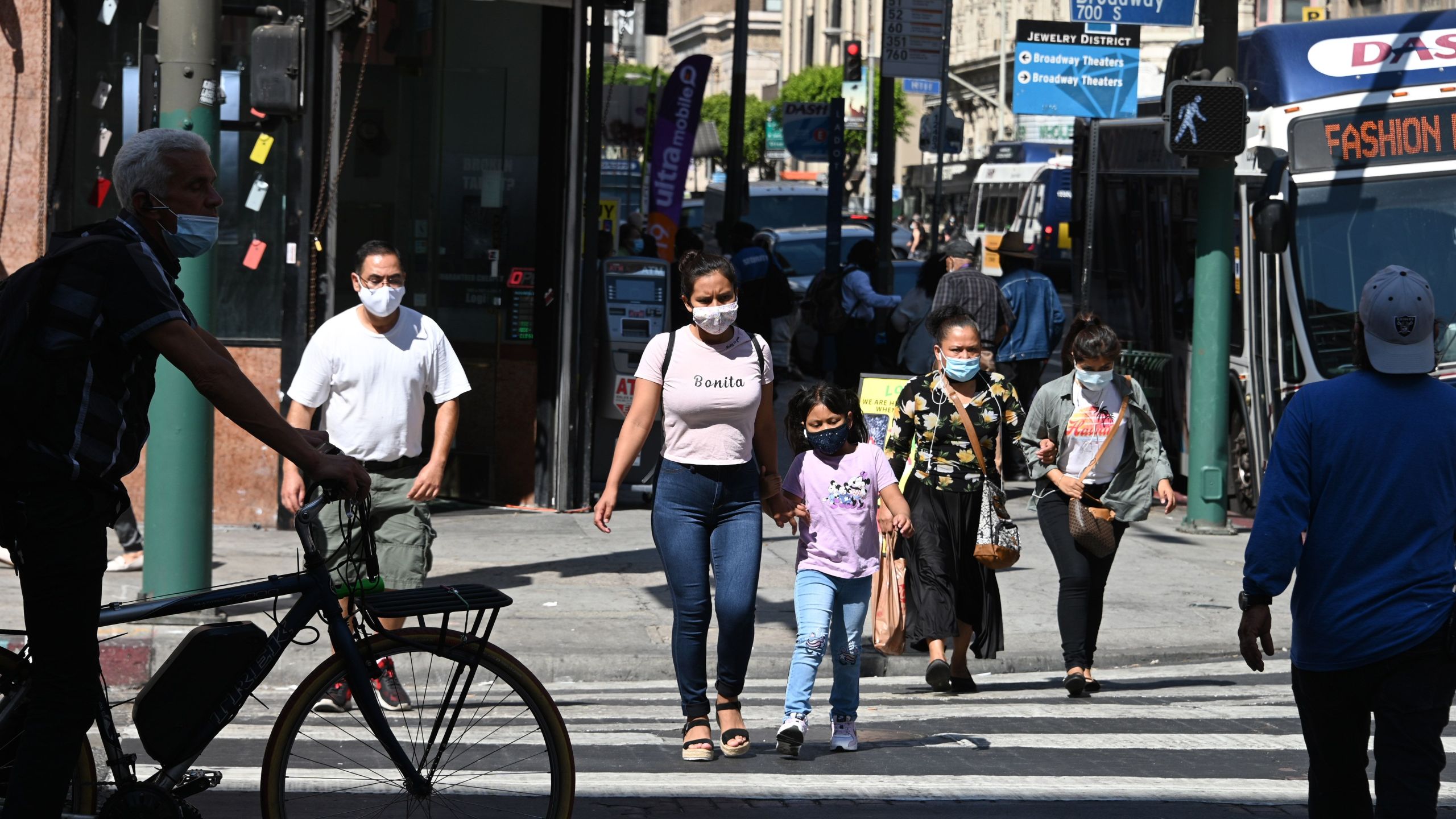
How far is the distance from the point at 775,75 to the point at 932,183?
7478 cm

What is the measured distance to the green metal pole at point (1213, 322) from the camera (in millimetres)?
12867

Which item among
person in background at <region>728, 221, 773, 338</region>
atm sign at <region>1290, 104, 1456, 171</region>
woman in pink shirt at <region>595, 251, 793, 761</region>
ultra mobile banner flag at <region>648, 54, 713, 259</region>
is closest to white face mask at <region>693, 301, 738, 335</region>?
woman in pink shirt at <region>595, 251, 793, 761</region>

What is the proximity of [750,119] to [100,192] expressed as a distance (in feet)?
314

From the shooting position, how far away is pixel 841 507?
273 inches

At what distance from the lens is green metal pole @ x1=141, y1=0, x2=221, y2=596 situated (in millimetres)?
8305

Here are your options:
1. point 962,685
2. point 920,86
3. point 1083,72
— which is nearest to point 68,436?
point 962,685

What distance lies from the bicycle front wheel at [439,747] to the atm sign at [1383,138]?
9421 mm

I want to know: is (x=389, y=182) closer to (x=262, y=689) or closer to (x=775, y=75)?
(x=262, y=689)

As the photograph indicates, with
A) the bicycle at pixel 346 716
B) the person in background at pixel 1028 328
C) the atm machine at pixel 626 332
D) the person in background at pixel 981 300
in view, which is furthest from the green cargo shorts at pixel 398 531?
the person in background at pixel 1028 328

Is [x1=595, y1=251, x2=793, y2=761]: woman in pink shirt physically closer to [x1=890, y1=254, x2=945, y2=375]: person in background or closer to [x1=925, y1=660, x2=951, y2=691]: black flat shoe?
[x1=925, y1=660, x2=951, y2=691]: black flat shoe

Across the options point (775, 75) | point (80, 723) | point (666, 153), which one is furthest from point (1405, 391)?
point (775, 75)

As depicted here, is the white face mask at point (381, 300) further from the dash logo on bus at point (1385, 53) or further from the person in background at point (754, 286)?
the person in background at point (754, 286)

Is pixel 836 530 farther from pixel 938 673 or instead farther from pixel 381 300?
pixel 381 300

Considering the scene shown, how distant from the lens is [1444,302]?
12.1m
